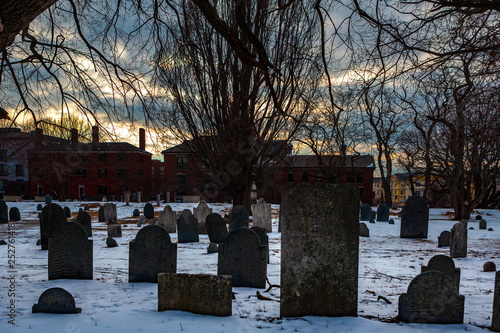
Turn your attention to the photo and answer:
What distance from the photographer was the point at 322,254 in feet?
14.3

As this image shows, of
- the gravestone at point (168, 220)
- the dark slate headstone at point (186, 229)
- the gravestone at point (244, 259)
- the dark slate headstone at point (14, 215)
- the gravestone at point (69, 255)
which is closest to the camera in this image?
the gravestone at point (244, 259)

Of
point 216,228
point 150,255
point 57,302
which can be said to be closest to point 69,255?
point 150,255

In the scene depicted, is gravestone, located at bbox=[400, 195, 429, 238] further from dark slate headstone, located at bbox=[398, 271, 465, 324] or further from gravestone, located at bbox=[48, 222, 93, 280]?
gravestone, located at bbox=[48, 222, 93, 280]

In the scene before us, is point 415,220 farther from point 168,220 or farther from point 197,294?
point 197,294

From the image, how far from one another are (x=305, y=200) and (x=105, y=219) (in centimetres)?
1628

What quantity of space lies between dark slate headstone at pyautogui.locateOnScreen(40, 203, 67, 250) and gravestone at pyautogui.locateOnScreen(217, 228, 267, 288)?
570 cm

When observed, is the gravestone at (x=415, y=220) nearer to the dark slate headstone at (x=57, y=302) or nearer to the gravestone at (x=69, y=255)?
the gravestone at (x=69, y=255)

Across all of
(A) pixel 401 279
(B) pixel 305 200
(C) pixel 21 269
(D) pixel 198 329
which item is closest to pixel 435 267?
(A) pixel 401 279

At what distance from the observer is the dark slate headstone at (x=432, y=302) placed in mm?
4184

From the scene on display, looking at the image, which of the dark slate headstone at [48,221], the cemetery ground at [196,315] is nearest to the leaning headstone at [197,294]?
the cemetery ground at [196,315]

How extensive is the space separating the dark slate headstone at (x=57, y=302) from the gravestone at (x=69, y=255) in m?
2.17

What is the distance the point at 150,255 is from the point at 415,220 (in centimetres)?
1058

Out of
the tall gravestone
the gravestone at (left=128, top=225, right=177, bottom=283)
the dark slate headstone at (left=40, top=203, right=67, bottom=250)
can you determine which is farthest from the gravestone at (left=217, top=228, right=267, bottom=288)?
the dark slate headstone at (left=40, top=203, right=67, bottom=250)

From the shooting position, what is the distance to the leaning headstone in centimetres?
441
